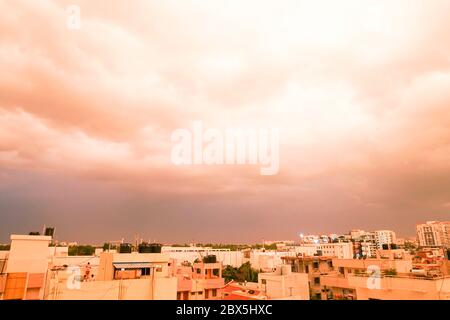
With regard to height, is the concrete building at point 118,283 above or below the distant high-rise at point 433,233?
below

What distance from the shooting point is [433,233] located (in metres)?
46.3

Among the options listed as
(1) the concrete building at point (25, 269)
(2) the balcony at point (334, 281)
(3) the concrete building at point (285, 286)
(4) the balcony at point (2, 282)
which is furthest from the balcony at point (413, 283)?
(4) the balcony at point (2, 282)

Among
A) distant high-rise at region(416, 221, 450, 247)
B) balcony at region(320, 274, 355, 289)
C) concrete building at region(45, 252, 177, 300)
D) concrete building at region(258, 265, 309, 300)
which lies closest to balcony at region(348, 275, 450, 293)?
concrete building at region(258, 265, 309, 300)

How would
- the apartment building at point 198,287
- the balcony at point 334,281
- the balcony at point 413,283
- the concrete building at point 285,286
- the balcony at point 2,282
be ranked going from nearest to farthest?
the balcony at point 2,282 < the balcony at point 413,283 < the concrete building at point 285,286 < the apartment building at point 198,287 < the balcony at point 334,281

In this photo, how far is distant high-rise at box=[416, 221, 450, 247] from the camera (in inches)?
1774

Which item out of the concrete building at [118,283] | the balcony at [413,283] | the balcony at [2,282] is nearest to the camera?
the balcony at [2,282]

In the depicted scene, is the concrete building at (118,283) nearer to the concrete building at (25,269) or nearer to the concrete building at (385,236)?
the concrete building at (25,269)

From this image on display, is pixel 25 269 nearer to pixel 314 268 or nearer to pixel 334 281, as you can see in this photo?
pixel 334 281

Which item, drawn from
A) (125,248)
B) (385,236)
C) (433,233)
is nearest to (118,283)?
(125,248)

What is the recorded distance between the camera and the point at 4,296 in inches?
237

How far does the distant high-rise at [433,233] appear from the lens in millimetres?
45062

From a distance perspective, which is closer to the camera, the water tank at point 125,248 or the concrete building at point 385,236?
the water tank at point 125,248
